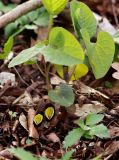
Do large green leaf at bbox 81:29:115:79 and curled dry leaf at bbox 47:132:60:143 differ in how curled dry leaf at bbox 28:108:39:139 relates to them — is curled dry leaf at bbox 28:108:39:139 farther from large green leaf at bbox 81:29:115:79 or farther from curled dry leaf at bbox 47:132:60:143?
large green leaf at bbox 81:29:115:79

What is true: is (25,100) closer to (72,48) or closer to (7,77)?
(7,77)

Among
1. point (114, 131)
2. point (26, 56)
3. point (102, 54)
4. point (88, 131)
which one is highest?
→ point (26, 56)

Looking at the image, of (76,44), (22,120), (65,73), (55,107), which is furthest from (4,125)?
(76,44)

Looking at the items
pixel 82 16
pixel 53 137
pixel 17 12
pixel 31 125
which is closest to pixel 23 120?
pixel 31 125

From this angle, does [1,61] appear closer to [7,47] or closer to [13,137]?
[7,47]

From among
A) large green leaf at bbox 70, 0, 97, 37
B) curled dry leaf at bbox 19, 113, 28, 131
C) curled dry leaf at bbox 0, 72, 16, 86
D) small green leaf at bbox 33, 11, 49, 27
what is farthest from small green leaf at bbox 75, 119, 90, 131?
small green leaf at bbox 33, 11, 49, 27
